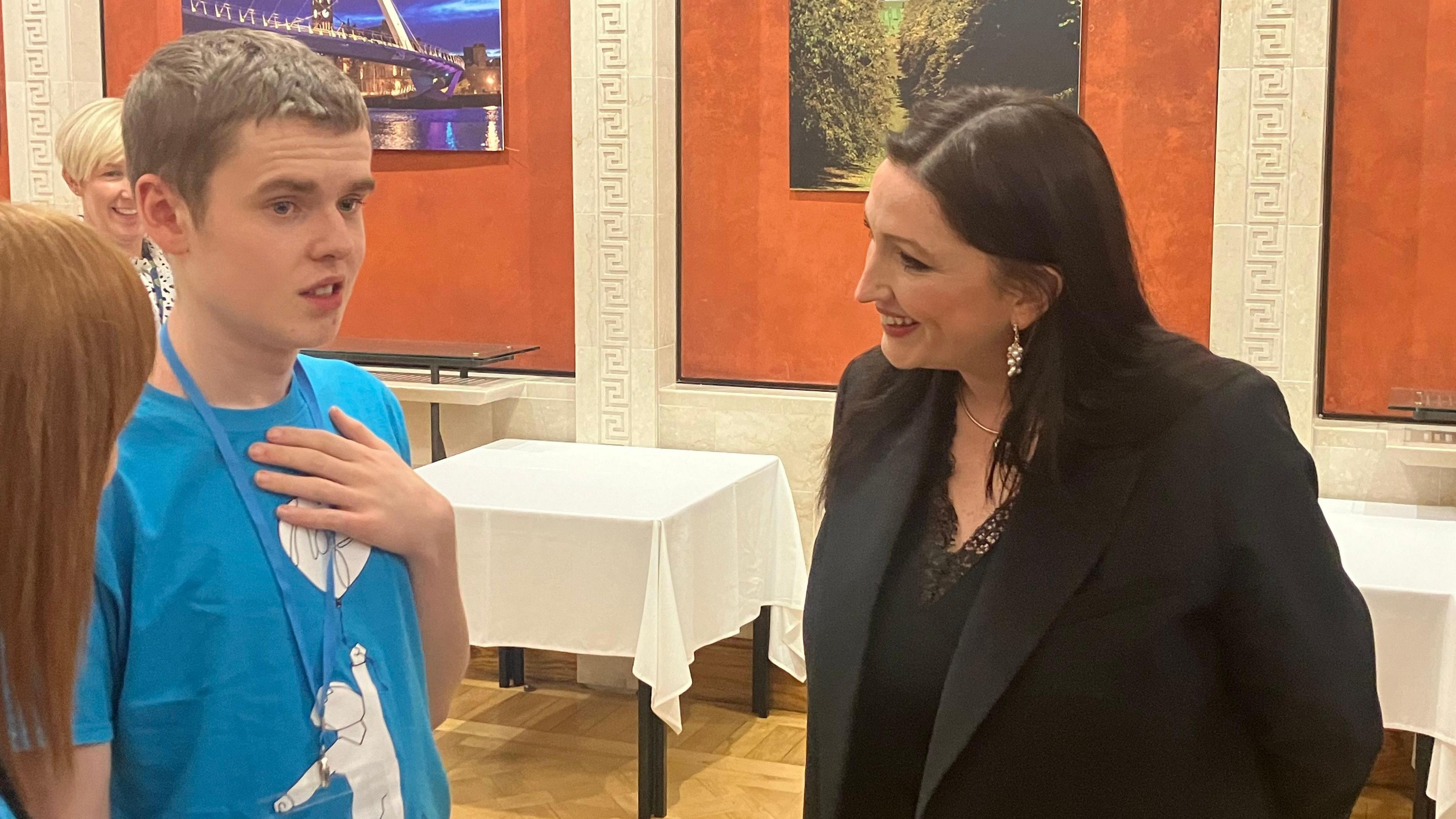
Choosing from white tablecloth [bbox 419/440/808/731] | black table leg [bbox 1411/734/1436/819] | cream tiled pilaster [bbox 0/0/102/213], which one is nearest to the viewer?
black table leg [bbox 1411/734/1436/819]

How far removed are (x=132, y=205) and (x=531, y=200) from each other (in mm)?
2466

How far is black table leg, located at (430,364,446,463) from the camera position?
5055 mm

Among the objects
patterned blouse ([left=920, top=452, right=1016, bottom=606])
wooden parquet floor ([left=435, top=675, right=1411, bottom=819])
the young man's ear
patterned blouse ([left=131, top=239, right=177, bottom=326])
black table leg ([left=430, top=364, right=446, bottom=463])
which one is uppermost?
the young man's ear

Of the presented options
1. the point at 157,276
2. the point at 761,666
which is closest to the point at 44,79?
the point at 157,276

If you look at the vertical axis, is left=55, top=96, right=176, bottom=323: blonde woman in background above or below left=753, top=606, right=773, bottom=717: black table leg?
above

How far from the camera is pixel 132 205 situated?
2.97m

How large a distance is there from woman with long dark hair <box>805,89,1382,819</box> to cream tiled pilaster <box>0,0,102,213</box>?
16.3ft

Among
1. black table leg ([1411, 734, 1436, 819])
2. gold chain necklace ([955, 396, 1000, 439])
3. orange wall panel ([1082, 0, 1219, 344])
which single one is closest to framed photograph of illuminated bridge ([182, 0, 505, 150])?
orange wall panel ([1082, 0, 1219, 344])

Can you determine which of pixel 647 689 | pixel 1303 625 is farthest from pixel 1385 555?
pixel 1303 625

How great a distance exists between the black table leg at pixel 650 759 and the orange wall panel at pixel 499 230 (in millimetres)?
1741

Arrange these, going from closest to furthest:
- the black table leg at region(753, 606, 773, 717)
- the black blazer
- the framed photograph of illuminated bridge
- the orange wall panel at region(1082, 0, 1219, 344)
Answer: the black blazer, the orange wall panel at region(1082, 0, 1219, 344), the black table leg at region(753, 606, 773, 717), the framed photograph of illuminated bridge

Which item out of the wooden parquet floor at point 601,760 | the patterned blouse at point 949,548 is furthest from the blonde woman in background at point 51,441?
the wooden parquet floor at point 601,760

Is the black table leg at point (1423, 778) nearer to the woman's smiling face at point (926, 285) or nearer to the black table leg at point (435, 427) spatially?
the woman's smiling face at point (926, 285)

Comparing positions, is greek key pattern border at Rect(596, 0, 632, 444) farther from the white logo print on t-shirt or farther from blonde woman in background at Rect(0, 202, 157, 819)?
blonde woman in background at Rect(0, 202, 157, 819)
